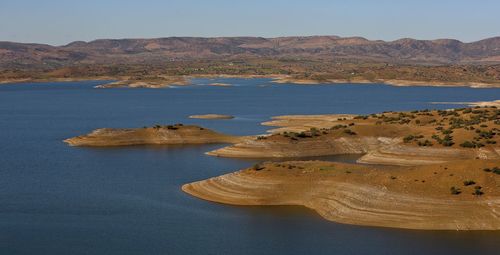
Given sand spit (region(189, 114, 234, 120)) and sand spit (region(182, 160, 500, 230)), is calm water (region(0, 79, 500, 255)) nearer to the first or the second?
sand spit (region(182, 160, 500, 230))

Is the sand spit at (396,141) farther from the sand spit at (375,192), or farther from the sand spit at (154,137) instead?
the sand spit at (375,192)

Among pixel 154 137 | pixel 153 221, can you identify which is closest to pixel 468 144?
pixel 154 137

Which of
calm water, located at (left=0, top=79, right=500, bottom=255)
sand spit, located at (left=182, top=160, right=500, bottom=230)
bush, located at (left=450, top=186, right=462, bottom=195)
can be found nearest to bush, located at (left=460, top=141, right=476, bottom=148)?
sand spit, located at (left=182, top=160, right=500, bottom=230)

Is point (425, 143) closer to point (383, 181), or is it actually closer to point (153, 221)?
point (383, 181)

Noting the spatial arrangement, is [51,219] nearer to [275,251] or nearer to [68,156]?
[275,251]

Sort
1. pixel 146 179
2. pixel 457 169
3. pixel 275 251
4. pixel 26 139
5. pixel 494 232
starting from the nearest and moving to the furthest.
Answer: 1. pixel 275 251
2. pixel 494 232
3. pixel 457 169
4. pixel 146 179
5. pixel 26 139

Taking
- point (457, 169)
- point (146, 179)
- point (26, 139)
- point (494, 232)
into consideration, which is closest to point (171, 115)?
point (26, 139)
